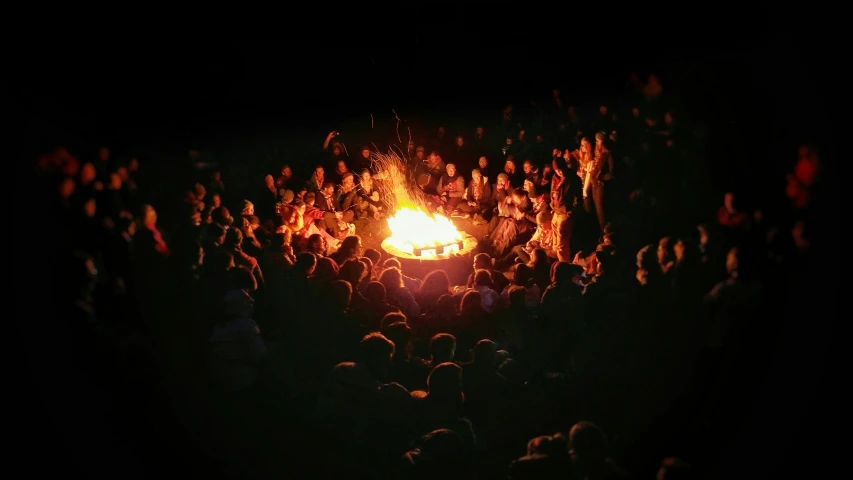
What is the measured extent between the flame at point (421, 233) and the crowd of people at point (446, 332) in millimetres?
1437

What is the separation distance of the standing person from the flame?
121 centimetres

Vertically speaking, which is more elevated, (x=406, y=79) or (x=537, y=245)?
(x=406, y=79)

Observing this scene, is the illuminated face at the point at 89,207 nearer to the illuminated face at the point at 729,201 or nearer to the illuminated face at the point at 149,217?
the illuminated face at the point at 149,217

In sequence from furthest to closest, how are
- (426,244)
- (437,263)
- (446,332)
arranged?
(426,244) → (437,263) → (446,332)

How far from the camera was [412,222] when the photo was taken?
6.84 meters

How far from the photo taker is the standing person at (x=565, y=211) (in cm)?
613

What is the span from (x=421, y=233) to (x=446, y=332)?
3067mm

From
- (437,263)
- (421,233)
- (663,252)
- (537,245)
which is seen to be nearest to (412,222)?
(421,233)

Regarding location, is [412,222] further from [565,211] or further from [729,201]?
[729,201]

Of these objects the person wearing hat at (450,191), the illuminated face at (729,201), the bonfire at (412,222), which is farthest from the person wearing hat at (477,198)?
the illuminated face at (729,201)

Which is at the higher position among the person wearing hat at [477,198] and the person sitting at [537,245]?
the person wearing hat at [477,198]

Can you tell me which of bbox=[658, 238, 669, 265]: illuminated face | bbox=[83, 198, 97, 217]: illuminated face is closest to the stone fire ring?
bbox=[658, 238, 669, 265]: illuminated face

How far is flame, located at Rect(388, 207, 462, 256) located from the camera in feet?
20.2

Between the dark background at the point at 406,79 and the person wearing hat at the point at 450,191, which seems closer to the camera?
the dark background at the point at 406,79
